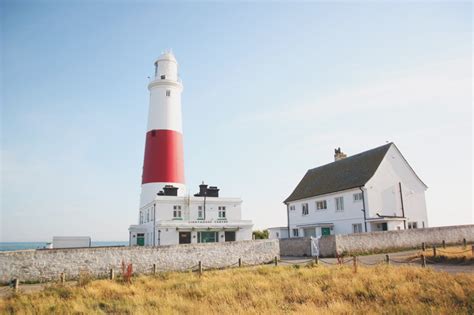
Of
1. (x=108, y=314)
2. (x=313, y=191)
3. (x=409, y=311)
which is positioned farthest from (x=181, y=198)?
(x=409, y=311)

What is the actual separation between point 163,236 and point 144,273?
8796 mm

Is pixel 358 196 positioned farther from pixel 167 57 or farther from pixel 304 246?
pixel 167 57

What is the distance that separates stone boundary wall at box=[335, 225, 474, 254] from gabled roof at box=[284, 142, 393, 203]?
4988 millimetres

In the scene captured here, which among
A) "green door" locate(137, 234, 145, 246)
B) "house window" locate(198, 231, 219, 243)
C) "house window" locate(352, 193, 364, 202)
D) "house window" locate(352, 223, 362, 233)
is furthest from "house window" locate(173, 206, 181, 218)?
"house window" locate(352, 193, 364, 202)

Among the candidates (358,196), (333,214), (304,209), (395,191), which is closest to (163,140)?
(304,209)

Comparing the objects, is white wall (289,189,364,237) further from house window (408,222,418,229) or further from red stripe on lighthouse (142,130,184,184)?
red stripe on lighthouse (142,130,184,184)

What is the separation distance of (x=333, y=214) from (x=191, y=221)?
12.7 meters

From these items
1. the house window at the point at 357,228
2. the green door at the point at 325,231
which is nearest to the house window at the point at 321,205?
the green door at the point at 325,231

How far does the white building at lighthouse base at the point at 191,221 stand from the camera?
2958 cm

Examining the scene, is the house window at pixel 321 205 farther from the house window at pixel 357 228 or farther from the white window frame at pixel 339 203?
the house window at pixel 357 228

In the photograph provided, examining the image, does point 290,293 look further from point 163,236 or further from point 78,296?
point 163,236

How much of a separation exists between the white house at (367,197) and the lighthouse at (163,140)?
13.0m

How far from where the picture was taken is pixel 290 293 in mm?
12375

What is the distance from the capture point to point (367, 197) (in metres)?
29.4
